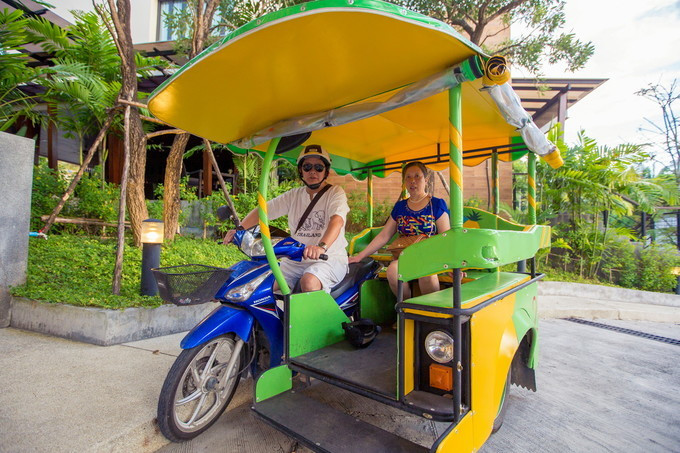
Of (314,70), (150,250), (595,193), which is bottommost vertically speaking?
(150,250)

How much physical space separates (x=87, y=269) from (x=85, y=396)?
2597 mm

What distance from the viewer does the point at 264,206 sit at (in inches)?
94.3

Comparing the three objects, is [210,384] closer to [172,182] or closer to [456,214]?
[456,214]

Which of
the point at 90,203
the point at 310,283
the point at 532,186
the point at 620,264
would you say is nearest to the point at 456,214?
the point at 310,283

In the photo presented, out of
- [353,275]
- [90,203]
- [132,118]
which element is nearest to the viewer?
[353,275]

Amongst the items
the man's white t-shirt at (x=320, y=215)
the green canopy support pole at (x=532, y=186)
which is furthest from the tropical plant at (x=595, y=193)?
the man's white t-shirt at (x=320, y=215)

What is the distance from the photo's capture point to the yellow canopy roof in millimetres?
1483

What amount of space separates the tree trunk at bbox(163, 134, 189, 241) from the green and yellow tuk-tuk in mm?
3496

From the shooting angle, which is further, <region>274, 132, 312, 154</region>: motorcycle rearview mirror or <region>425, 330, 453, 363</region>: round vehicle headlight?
<region>274, 132, 312, 154</region>: motorcycle rearview mirror

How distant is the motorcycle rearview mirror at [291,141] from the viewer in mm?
2601

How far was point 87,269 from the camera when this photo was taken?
4562 millimetres

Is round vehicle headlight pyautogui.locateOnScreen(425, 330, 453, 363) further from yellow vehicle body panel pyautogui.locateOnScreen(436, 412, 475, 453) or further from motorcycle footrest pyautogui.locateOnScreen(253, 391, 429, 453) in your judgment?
motorcycle footrest pyautogui.locateOnScreen(253, 391, 429, 453)

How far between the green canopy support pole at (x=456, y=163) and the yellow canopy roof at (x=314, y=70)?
0.19 metres

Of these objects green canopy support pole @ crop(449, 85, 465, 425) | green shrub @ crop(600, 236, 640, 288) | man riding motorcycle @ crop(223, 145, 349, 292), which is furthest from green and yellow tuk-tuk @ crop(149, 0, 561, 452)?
green shrub @ crop(600, 236, 640, 288)
